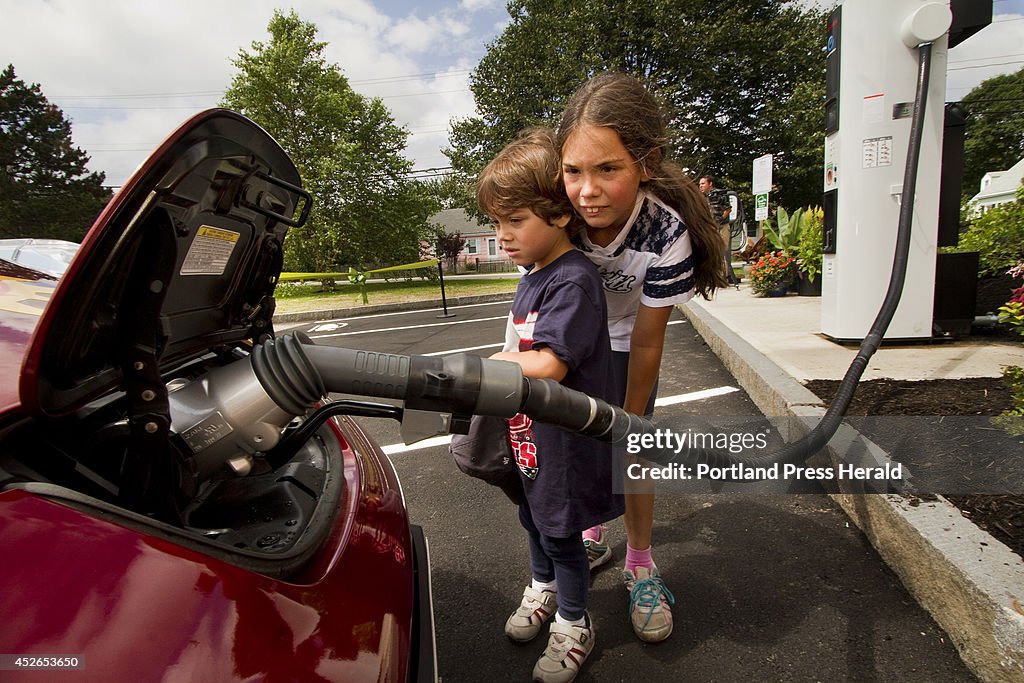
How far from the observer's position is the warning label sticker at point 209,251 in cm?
111

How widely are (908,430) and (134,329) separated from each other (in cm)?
298

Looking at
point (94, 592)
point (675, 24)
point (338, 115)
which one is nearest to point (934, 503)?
point (94, 592)

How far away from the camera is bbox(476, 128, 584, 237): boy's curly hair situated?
1.47 metres

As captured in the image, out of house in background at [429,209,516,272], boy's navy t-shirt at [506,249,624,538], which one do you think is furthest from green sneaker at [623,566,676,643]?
house in background at [429,209,516,272]

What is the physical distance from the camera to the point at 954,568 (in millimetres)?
1603

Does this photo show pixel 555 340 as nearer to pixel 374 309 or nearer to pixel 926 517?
pixel 926 517

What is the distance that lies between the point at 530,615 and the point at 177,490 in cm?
126

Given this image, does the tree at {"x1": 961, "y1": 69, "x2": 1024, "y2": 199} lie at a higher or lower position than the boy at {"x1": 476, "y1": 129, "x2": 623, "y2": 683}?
higher

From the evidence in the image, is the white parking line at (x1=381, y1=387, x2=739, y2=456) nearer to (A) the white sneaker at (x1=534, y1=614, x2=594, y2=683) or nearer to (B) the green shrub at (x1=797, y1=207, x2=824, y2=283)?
(A) the white sneaker at (x1=534, y1=614, x2=594, y2=683)

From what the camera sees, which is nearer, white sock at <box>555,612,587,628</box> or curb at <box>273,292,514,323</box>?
white sock at <box>555,612,587,628</box>

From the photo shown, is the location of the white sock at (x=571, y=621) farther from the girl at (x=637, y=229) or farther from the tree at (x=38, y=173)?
the tree at (x=38, y=173)

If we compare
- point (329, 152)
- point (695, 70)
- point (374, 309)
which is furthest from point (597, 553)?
point (695, 70)

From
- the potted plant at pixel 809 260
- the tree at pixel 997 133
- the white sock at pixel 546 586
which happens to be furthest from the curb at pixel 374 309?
the tree at pixel 997 133

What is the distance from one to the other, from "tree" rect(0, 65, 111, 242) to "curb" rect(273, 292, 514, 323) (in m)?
30.3
